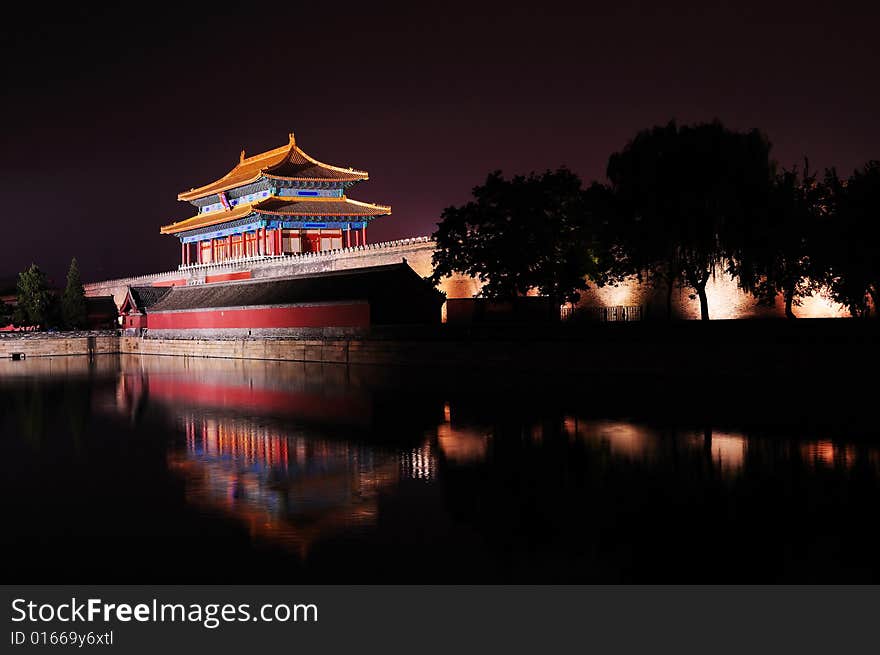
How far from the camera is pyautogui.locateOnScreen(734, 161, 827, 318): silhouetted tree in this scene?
96.8 ft

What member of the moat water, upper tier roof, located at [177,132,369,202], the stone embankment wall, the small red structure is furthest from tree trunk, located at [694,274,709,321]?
the small red structure

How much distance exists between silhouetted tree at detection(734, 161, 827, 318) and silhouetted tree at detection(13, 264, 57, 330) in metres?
49.6

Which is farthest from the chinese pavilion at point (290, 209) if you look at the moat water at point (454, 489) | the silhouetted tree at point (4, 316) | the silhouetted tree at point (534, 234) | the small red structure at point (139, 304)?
the moat water at point (454, 489)

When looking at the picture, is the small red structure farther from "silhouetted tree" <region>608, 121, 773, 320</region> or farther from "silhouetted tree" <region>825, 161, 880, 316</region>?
"silhouetted tree" <region>825, 161, 880, 316</region>

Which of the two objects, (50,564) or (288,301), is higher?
(288,301)

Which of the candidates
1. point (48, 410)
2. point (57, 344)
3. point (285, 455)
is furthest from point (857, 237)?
point (57, 344)

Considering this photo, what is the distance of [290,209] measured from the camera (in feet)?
198

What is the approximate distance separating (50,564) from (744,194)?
1039 inches

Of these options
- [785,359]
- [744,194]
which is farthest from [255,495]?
[744,194]

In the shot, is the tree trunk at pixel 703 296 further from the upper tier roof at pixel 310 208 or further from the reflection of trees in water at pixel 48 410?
the upper tier roof at pixel 310 208

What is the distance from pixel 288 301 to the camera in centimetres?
4534

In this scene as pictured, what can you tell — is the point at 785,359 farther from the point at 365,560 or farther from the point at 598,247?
the point at 365,560
